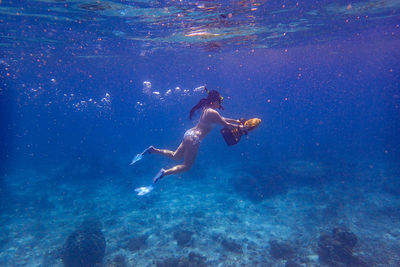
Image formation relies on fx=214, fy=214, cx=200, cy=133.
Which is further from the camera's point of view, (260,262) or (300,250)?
(300,250)

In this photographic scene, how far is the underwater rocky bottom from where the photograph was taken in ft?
29.9

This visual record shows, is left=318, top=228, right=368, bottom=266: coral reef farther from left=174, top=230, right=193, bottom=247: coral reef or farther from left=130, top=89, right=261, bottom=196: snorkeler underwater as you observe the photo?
left=130, top=89, right=261, bottom=196: snorkeler underwater

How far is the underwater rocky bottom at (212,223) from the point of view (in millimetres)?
9102

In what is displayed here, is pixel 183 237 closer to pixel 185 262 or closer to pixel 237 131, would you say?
pixel 185 262

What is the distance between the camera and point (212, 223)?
11.9m

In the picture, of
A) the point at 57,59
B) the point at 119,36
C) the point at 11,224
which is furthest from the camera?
the point at 57,59

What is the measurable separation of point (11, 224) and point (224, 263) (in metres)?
12.8

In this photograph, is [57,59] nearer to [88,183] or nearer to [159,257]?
[88,183]

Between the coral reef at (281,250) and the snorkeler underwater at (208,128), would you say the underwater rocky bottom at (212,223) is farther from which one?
the snorkeler underwater at (208,128)

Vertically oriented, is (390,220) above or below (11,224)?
below

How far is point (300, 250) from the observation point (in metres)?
9.66

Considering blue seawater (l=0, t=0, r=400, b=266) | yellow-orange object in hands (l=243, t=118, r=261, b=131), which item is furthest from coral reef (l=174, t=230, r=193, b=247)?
yellow-orange object in hands (l=243, t=118, r=261, b=131)

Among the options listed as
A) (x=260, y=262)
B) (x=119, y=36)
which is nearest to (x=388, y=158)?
(x=260, y=262)

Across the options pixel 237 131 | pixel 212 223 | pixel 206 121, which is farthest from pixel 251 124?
pixel 212 223
